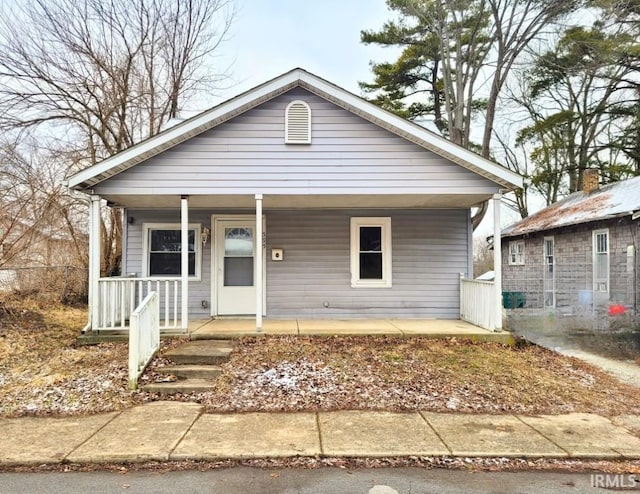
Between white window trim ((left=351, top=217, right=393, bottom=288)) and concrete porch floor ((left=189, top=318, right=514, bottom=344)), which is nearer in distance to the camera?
concrete porch floor ((left=189, top=318, right=514, bottom=344))

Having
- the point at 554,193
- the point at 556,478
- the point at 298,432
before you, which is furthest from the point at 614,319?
the point at 554,193

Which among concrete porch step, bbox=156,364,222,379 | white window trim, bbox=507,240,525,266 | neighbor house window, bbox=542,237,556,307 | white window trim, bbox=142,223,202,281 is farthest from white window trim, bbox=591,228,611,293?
concrete porch step, bbox=156,364,222,379

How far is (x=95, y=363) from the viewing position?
636 cm

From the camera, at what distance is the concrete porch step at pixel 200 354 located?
6.24 m

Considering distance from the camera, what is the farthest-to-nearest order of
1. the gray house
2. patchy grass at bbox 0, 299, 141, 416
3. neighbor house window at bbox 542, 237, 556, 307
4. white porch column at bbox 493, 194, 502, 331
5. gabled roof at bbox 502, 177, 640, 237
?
neighbor house window at bbox 542, 237, 556, 307
gabled roof at bbox 502, 177, 640, 237
white porch column at bbox 493, 194, 502, 331
the gray house
patchy grass at bbox 0, 299, 141, 416

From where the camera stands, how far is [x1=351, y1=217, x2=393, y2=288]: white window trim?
9461 mm

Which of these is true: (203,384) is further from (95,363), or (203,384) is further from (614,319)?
(614,319)

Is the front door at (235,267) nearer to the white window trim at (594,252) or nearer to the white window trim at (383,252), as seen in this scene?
the white window trim at (383,252)

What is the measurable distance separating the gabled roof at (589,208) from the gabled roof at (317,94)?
5.91 m

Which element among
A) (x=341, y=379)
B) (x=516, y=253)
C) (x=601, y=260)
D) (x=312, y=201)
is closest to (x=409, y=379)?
(x=341, y=379)

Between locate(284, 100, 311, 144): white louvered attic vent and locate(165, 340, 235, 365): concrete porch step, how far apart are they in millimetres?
3695

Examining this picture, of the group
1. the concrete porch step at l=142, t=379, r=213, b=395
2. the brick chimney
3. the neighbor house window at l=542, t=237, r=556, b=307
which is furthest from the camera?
the brick chimney

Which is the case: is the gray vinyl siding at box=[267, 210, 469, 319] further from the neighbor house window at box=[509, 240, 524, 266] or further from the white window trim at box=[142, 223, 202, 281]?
the neighbor house window at box=[509, 240, 524, 266]

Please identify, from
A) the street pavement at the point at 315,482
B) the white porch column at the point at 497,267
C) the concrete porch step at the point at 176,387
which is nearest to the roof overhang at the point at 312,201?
the white porch column at the point at 497,267
